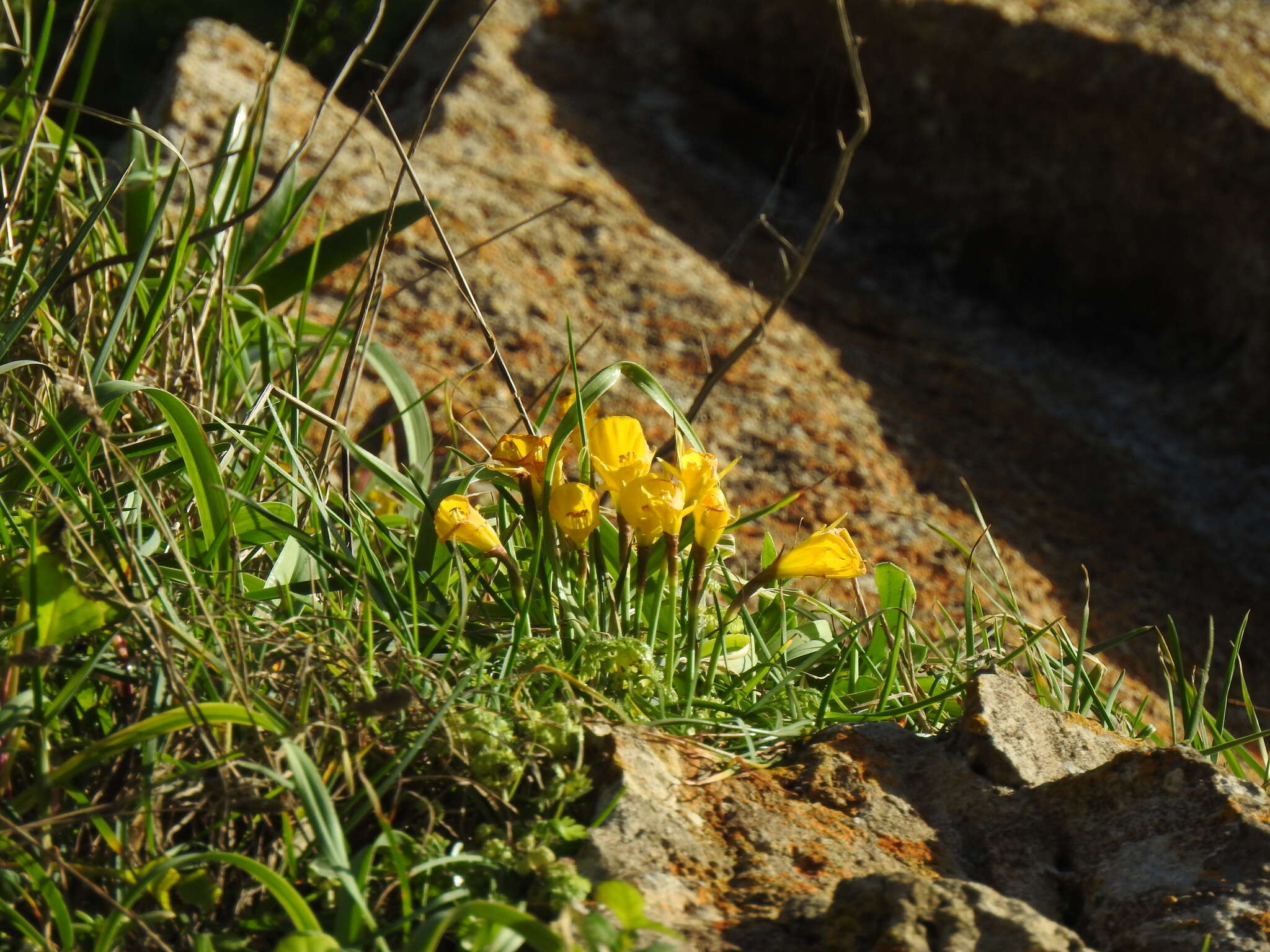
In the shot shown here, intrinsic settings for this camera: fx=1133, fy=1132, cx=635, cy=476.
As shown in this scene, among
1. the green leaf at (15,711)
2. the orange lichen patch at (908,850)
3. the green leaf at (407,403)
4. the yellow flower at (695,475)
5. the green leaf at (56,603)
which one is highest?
the yellow flower at (695,475)

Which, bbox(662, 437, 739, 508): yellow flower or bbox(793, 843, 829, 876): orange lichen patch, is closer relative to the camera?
bbox(793, 843, 829, 876): orange lichen patch

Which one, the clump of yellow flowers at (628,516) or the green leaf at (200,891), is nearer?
the green leaf at (200,891)

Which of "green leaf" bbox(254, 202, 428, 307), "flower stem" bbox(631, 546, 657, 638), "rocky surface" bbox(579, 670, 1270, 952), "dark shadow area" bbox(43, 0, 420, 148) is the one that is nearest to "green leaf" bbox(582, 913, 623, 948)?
"rocky surface" bbox(579, 670, 1270, 952)

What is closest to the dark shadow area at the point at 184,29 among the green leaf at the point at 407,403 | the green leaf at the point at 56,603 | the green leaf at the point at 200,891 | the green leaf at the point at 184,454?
the green leaf at the point at 407,403

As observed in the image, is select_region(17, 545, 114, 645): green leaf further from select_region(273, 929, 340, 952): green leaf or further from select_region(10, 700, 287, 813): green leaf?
select_region(273, 929, 340, 952): green leaf

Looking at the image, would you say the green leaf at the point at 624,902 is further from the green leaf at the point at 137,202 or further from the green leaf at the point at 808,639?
the green leaf at the point at 137,202

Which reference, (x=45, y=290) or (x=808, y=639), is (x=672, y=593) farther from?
(x=45, y=290)
